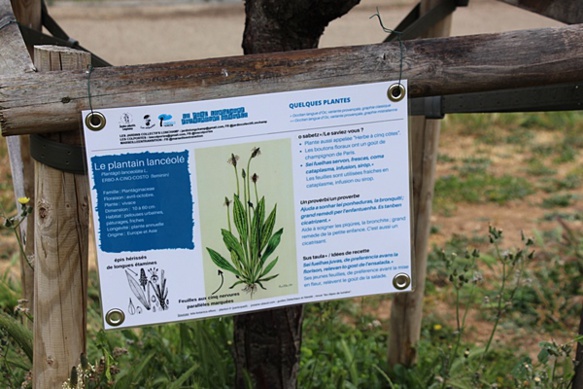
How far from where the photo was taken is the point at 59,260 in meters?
2.04

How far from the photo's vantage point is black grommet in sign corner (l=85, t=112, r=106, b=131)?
191 cm

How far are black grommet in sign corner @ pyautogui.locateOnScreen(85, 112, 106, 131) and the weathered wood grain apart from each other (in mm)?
1736

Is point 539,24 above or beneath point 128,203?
above

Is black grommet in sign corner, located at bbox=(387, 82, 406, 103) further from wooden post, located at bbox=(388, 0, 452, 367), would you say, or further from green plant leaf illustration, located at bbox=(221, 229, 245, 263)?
wooden post, located at bbox=(388, 0, 452, 367)

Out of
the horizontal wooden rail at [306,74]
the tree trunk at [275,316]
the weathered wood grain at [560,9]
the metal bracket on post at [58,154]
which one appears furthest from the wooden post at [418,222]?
the metal bracket on post at [58,154]

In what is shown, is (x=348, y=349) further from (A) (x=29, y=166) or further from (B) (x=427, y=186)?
(A) (x=29, y=166)

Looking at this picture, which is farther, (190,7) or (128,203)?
(190,7)

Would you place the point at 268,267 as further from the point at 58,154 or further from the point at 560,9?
the point at 560,9

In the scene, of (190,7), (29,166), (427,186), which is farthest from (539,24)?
(29,166)

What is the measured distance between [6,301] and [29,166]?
3.30 feet

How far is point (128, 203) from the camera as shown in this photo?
76.7 inches

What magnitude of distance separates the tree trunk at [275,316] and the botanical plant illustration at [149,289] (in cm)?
72

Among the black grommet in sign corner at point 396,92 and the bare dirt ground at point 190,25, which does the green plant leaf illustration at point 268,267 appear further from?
the bare dirt ground at point 190,25

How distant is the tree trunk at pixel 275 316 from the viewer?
2395 millimetres
